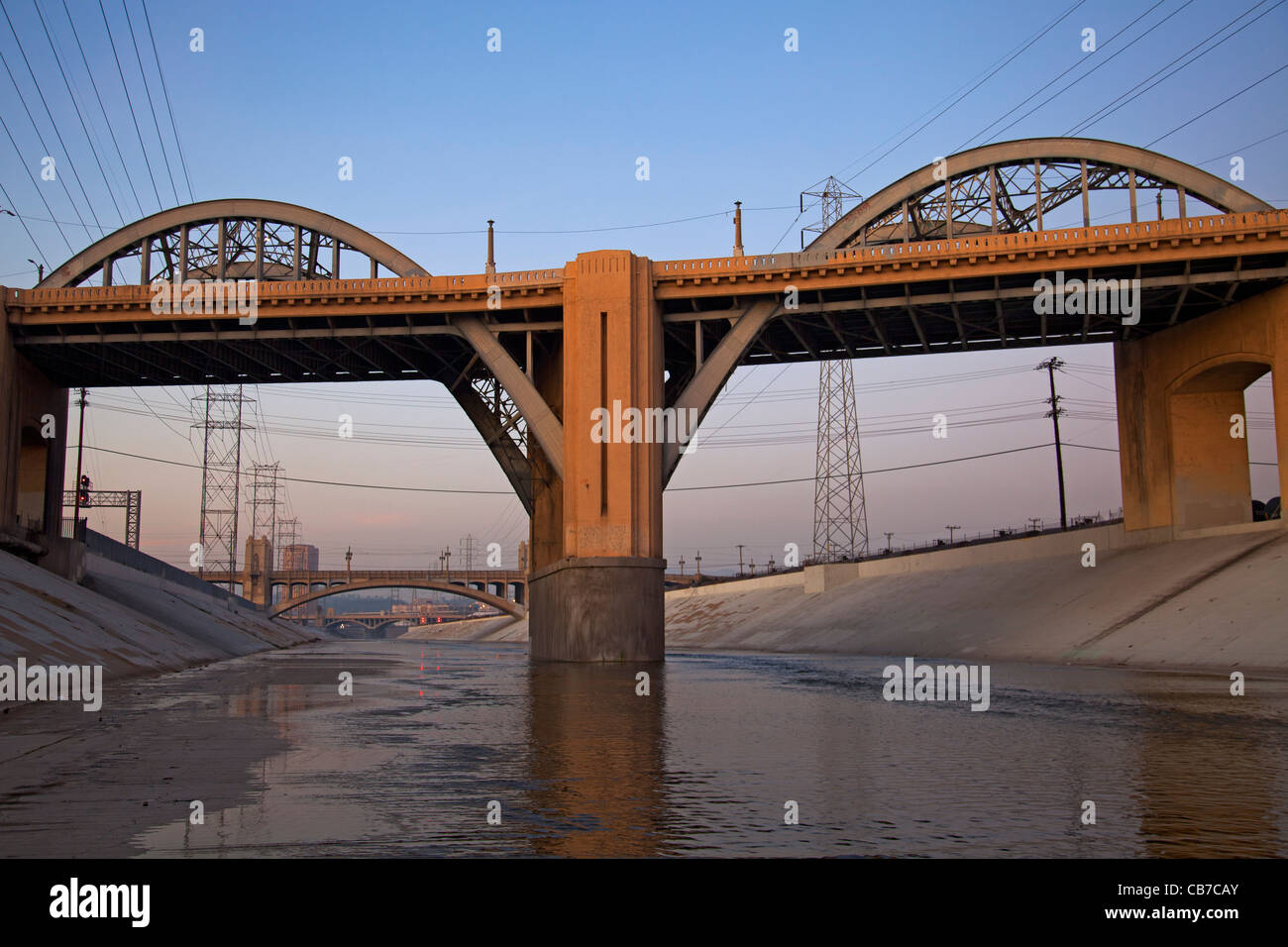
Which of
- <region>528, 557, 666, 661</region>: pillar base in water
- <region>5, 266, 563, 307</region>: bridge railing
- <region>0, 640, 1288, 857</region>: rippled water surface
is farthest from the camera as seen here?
<region>5, 266, 563, 307</region>: bridge railing

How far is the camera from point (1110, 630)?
132ft

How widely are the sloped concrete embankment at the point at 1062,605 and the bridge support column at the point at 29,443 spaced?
43761mm

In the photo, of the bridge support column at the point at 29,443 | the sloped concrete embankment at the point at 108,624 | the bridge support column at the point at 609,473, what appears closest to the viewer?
the sloped concrete embankment at the point at 108,624

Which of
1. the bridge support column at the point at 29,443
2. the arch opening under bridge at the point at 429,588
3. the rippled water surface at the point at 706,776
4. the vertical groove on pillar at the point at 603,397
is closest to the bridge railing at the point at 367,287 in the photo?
the vertical groove on pillar at the point at 603,397

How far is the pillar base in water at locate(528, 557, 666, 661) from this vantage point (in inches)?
1682

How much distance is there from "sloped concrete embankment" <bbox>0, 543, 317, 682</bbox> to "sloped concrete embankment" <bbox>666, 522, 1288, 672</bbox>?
31.5 m

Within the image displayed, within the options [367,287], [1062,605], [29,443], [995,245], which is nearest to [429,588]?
[29,443]

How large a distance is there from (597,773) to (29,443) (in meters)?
57.0

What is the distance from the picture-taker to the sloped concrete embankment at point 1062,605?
35375 mm

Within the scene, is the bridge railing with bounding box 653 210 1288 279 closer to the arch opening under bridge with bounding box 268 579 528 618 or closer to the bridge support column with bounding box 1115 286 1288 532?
the bridge support column with bounding box 1115 286 1288 532

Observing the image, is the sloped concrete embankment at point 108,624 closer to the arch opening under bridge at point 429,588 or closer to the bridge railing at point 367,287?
the bridge railing at point 367,287

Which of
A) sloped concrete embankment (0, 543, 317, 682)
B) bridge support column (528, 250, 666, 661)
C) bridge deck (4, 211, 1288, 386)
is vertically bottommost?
sloped concrete embankment (0, 543, 317, 682)

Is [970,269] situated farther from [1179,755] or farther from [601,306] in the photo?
[1179,755]

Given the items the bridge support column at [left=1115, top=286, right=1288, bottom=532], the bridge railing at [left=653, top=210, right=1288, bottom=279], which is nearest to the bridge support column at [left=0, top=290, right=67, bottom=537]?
the bridge railing at [left=653, top=210, right=1288, bottom=279]
